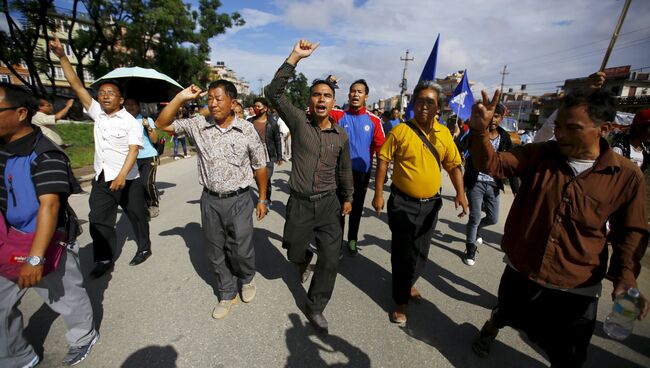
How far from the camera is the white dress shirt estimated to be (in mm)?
3121

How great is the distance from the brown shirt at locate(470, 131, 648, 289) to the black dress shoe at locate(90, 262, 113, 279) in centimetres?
387

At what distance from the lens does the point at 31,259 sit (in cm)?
175

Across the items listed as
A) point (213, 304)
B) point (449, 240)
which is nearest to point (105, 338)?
point (213, 304)

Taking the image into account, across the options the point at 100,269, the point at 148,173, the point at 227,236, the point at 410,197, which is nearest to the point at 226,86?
the point at 227,236

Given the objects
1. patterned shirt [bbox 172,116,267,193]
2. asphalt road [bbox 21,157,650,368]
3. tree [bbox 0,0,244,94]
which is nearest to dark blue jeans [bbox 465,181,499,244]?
asphalt road [bbox 21,157,650,368]

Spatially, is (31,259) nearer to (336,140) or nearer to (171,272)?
(171,272)

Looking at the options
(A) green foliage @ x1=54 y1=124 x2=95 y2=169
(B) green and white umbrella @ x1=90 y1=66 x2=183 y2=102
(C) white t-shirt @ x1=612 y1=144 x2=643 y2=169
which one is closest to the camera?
(C) white t-shirt @ x1=612 y1=144 x2=643 y2=169

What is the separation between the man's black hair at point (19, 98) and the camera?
171 cm

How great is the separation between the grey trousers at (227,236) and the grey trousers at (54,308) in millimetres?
934

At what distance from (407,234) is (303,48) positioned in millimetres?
1846

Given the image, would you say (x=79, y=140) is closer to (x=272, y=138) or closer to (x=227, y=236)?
(x=272, y=138)

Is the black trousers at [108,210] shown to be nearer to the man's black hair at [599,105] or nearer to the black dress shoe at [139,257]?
the black dress shoe at [139,257]

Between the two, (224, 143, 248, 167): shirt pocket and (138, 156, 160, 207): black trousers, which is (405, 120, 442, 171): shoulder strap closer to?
(224, 143, 248, 167): shirt pocket

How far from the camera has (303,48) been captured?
250 centimetres
